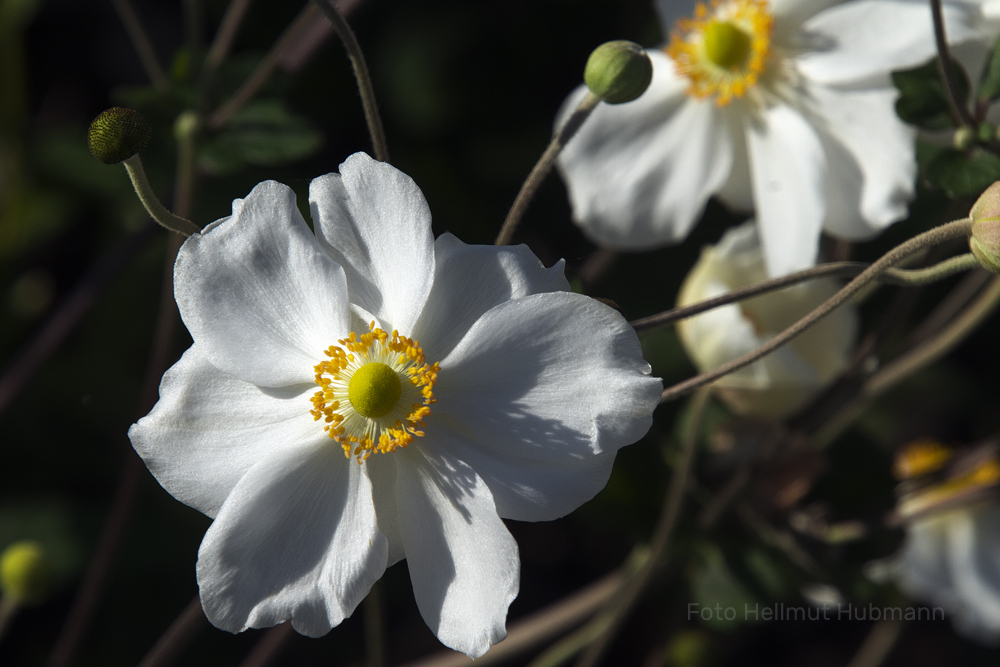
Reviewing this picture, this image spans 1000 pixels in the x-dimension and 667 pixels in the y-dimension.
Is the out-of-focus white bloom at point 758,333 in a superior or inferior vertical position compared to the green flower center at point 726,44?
inferior

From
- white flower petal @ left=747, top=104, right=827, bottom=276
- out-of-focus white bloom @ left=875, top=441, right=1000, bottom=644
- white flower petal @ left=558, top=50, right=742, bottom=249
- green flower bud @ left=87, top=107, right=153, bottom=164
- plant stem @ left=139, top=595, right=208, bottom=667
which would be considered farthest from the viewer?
out-of-focus white bloom @ left=875, top=441, right=1000, bottom=644

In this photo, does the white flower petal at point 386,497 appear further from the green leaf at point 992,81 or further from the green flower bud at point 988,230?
the green leaf at point 992,81

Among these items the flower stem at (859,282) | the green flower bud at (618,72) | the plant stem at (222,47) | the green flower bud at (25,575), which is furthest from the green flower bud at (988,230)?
the green flower bud at (25,575)

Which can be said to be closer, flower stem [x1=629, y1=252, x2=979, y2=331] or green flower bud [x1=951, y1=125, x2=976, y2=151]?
flower stem [x1=629, y1=252, x2=979, y2=331]

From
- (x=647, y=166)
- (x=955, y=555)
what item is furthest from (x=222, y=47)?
(x=955, y=555)

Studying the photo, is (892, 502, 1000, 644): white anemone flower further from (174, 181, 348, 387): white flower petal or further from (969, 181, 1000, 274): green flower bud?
(174, 181, 348, 387): white flower petal

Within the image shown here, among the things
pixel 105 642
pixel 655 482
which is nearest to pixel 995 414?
pixel 655 482

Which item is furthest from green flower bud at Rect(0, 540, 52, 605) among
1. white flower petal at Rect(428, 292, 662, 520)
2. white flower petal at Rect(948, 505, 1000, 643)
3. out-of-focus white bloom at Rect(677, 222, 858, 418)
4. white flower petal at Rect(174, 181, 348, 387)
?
white flower petal at Rect(948, 505, 1000, 643)

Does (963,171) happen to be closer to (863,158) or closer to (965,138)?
A: (965,138)
